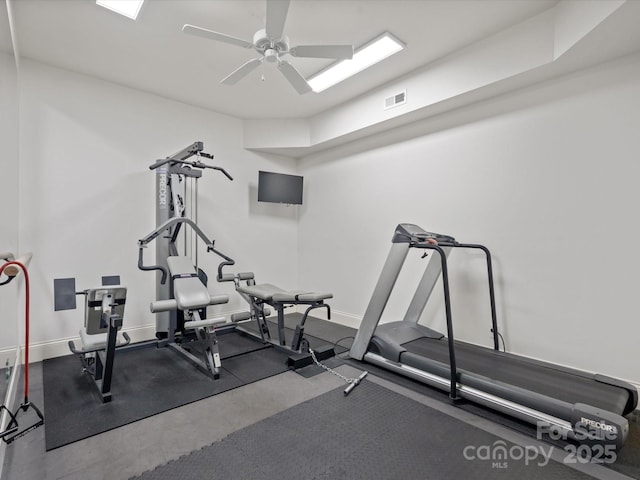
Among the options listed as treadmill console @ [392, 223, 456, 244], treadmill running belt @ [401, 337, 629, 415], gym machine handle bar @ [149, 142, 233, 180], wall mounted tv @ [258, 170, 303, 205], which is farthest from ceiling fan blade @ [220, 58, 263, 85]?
treadmill running belt @ [401, 337, 629, 415]

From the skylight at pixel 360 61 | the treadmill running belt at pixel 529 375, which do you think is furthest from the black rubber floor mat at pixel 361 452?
the skylight at pixel 360 61

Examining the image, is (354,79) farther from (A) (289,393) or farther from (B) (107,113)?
(A) (289,393)

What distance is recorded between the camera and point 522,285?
3.10m

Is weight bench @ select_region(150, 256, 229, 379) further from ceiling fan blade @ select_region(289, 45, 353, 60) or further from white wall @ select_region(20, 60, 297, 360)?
ceiling fan blade @ select_region(289, 45, 353, 60)

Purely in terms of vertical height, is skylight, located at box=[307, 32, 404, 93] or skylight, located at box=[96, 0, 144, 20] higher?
skylight, located at box=[307, 32, 404, 93]

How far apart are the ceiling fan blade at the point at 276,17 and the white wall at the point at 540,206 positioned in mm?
2312

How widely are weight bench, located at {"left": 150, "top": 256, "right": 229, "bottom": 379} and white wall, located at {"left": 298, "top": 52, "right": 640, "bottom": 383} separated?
2.31m

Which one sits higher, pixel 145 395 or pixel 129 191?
pixel 129 191

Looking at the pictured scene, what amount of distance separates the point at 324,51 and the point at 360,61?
1079mm

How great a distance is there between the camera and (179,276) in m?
3.14

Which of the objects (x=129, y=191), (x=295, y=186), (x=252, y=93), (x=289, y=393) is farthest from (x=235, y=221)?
(x=289, y=393)

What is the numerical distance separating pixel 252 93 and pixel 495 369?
13.1 feet

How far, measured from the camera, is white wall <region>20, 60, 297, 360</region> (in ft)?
10.9

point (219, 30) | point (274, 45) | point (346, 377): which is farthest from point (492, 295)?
point (219, 30)
